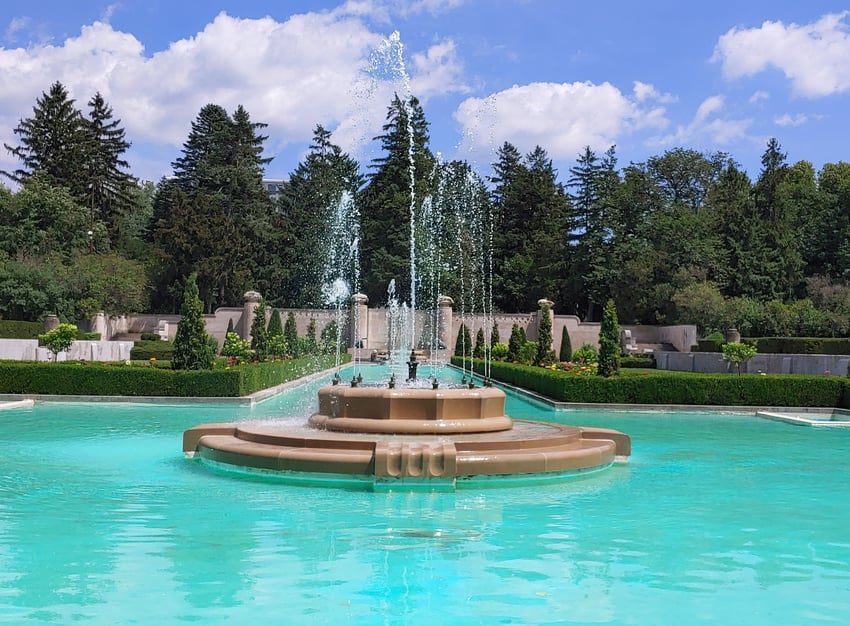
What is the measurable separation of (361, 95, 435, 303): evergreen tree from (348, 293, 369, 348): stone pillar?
363cm

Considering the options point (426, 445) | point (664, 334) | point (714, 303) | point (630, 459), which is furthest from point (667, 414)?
point (664, 334)

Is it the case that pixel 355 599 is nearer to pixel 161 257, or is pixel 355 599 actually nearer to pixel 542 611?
pixel 542 611

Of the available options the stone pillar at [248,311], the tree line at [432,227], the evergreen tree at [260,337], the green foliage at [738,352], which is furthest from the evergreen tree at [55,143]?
the green foliage at [738,352]

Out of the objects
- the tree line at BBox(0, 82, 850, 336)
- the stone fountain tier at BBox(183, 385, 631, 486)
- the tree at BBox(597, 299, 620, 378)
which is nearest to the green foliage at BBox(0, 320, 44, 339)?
the tree line at BBox(0, 82, 850, 336)

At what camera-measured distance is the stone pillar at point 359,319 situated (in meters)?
50.1

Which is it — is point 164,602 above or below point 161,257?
below

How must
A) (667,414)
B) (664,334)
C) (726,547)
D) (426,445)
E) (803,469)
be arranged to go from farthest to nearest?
1. (664,334)
2. (667,414)
3. (803,469)
4. (426,445)
5. (726,547)

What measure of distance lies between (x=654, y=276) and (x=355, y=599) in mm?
47655

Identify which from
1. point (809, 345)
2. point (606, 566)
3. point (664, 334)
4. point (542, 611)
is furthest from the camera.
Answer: point (664, 334)

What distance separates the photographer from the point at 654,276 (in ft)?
167

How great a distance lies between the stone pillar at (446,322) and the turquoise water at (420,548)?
128 feet

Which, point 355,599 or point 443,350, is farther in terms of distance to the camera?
point 443,350

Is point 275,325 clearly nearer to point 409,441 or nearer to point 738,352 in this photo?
point 738,352

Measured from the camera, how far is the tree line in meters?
46.5
